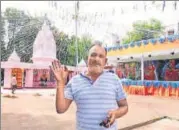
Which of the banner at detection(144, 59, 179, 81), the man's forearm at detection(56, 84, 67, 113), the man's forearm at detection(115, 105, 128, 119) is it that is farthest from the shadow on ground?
the banner at detection(144, 59, 179, 81)

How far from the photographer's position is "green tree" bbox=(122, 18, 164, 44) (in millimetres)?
44406

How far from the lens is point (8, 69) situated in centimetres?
2530

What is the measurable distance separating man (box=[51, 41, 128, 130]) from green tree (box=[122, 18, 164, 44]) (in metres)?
41.6

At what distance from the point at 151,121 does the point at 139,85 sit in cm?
1032

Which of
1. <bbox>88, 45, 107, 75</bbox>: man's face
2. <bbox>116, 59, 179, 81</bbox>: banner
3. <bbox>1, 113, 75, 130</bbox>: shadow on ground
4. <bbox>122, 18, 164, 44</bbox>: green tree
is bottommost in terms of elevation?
<bbox>1, 113, 75, 130</bbox>: shadow on ground

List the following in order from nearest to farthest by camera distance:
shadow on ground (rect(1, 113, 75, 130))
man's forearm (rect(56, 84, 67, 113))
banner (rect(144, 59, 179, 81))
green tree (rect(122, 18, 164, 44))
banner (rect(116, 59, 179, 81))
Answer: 1. man's forearm (rect(56, 84, 67, 113))
2. shadow on ground (rect(1, 113, 75, 130))
3. banner (rect(144, 59, 179, 81))
4. banner (rect(116, 59, 179, 81))
5. green tree (rect(122, 18, 164, 44))

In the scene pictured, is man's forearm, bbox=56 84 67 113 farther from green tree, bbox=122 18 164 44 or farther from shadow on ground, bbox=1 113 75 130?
green tree, bbox=122 18 164 44

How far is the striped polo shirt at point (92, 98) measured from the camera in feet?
8.87

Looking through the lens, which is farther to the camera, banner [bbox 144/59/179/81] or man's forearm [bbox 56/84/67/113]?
banner [bbox 144/59/179/81]

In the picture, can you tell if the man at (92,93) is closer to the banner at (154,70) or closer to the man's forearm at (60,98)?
the man's forearm at (60,98)

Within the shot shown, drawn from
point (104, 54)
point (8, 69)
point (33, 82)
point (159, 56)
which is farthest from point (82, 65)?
Answer: point (104, 54)

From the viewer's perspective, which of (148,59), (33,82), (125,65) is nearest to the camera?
(148,59)

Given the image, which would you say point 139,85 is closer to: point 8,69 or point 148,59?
point 148,59

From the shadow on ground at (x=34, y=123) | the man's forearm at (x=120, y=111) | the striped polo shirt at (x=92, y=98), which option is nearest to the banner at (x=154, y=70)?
the shadow on ground at (x=34, y=123)
